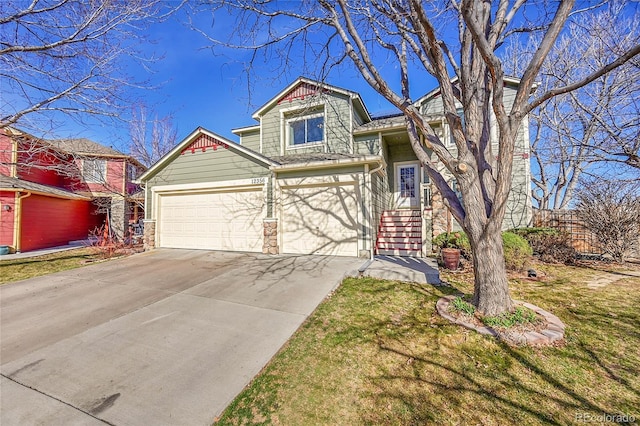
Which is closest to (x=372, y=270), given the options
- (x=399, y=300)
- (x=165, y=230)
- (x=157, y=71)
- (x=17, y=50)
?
(x=399, y=300)

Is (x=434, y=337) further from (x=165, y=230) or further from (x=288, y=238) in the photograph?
(x=165, y=230)

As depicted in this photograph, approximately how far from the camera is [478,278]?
3.73m

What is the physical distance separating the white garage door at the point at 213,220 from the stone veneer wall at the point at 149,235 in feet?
0.68

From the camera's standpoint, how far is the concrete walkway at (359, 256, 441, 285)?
5.48 meters

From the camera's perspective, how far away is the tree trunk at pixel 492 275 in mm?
3574

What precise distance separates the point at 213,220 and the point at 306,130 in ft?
17.4

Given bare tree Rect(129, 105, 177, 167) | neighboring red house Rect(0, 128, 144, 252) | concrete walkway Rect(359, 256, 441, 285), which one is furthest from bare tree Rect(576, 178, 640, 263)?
bare tree Rect(129, 105, 177, 167)

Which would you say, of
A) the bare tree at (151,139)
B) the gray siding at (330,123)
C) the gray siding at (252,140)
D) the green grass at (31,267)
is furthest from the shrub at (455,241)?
the bare tree at (151,139)

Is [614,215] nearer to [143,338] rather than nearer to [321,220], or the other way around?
[321,220]

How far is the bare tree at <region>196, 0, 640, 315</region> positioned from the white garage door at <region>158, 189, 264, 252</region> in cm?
488

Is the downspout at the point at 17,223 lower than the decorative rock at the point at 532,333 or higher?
higher

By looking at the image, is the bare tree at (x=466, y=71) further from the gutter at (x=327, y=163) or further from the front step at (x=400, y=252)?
the front step at (x=400, y=252)

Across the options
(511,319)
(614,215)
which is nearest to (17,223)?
(511,319)

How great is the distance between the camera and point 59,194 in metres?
12.4
